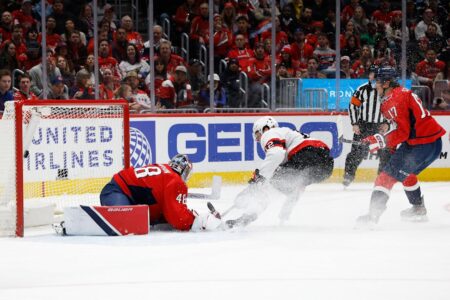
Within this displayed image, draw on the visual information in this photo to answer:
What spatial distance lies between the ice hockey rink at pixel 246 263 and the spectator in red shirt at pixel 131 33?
12.1 feet

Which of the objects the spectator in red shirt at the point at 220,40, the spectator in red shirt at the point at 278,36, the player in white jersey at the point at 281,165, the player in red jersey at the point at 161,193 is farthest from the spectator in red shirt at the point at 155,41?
the player in red jersey at the point at 161,193

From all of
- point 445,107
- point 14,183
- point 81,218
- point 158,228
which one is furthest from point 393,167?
point 445,107

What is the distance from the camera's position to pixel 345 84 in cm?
1218

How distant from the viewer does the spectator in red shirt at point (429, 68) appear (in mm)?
12688

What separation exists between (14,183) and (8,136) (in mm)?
408

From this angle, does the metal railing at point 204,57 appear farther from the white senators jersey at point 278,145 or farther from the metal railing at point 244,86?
the white senators jersey at point 278,145

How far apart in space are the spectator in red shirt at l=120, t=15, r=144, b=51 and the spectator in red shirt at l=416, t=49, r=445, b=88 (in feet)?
12.3

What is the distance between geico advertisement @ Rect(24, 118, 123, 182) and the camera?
8539mm

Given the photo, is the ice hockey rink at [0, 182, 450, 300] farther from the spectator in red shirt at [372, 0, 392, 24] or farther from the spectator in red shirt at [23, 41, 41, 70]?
the spectator in red shirt at [372, 0, 392, 24]

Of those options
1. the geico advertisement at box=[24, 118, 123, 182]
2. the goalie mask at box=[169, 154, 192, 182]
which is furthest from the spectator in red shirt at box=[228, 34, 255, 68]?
the goalie mask at box=[169, 154, 192, 182]

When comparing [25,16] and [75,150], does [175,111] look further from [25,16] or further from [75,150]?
[75,150]

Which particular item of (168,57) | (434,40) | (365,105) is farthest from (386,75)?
(434,40)

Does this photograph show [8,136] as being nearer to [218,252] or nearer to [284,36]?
[218,252]

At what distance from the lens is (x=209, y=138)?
11.5m
